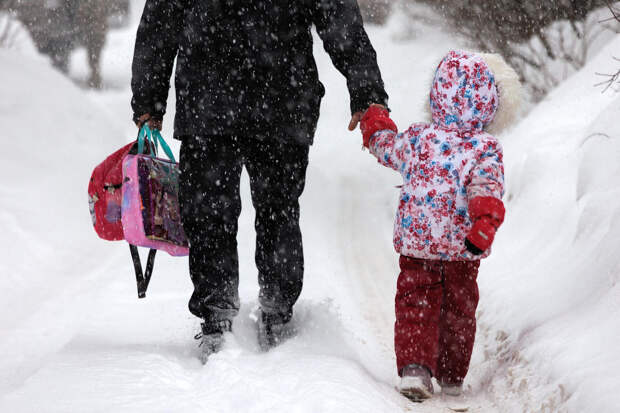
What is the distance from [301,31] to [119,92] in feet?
57.1

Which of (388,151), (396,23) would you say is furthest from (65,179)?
(396,23)

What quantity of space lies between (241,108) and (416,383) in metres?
1.28

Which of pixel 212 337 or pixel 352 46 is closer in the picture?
pixel 212 337

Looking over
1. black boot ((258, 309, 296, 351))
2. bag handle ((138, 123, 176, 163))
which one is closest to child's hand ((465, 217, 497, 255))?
black boot ((258, 309, 296, 351))

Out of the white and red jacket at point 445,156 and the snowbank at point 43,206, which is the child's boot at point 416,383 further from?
the snowbank at point 43,206

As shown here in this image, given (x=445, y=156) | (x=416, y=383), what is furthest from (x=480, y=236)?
(x=416, y=383)

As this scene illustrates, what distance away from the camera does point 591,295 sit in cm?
284

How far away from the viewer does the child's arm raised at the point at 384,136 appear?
9.96ft

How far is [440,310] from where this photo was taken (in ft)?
9.95

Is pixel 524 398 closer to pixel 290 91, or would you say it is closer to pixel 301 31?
pixel 290 91

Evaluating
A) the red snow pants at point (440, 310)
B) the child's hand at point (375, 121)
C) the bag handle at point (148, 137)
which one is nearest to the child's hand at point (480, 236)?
the red snow pants at point (440, 310)

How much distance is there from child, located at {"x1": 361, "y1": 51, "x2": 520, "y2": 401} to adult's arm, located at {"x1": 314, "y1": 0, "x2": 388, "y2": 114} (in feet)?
0.26

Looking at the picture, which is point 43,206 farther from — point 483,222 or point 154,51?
point 483,222

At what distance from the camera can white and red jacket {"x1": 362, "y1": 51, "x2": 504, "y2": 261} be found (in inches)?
114
